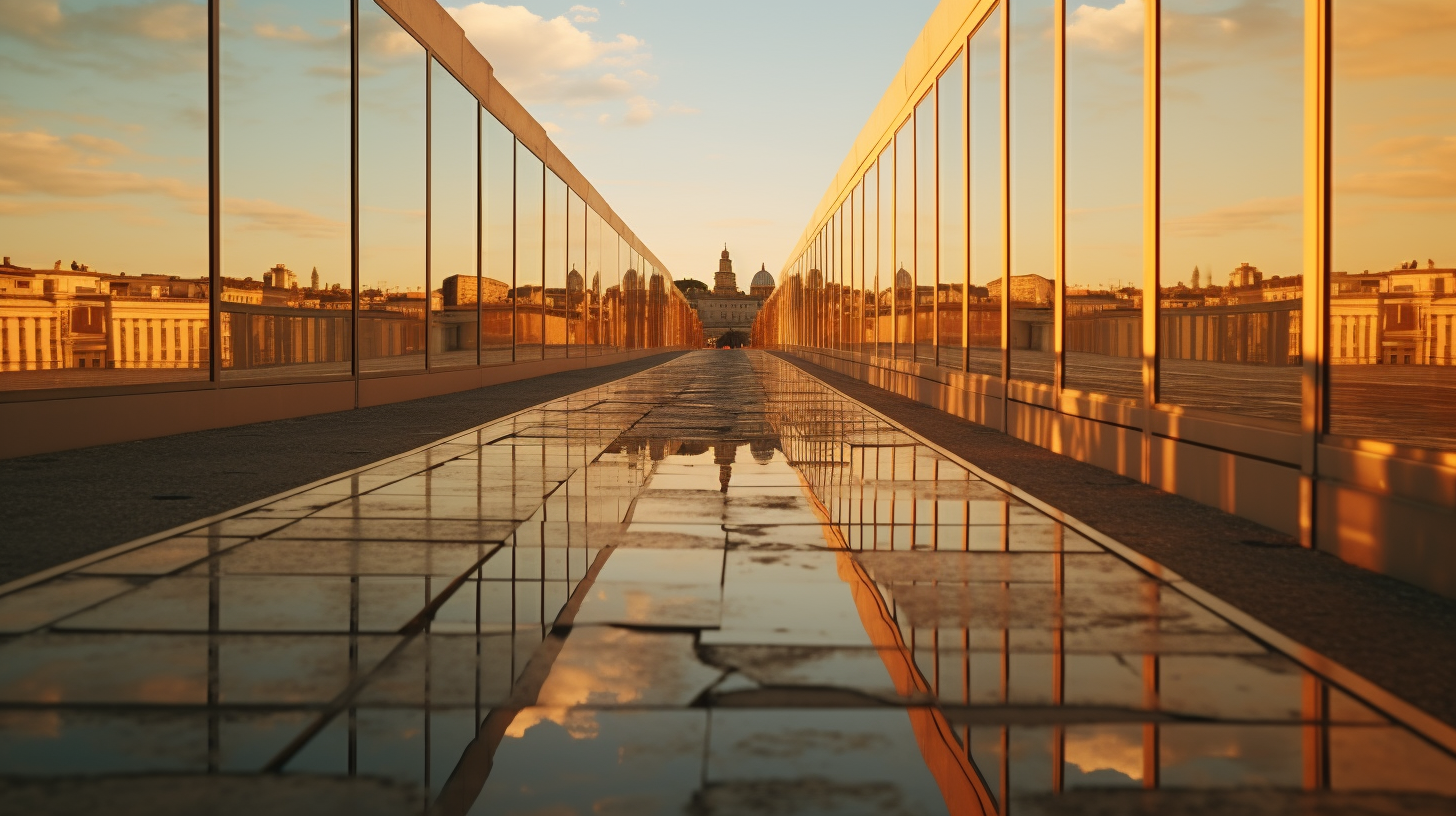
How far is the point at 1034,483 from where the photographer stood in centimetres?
857

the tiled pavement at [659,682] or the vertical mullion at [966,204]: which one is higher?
the vertical mullion at [966,204]

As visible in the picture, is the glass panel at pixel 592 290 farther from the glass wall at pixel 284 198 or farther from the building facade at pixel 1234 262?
the building facade at pixel 1234 262

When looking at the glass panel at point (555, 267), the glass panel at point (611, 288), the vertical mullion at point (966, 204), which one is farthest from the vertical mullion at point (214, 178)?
the glass panel at point (611, 288)

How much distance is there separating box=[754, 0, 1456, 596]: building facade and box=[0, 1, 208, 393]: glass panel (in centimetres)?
806

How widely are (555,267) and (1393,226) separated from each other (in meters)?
28.6

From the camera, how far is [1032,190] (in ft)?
41.3

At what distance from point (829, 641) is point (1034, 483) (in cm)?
494

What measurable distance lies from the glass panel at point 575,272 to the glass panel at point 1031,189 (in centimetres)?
2266

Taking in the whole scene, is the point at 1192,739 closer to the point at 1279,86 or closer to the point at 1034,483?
the point at 1279,86

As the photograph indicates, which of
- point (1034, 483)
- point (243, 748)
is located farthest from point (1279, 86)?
point (243, 748)

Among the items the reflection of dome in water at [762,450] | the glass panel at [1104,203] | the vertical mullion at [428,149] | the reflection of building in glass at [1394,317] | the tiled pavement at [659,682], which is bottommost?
the tiled pavement at [659,682]

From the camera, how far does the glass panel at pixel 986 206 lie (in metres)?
14.3

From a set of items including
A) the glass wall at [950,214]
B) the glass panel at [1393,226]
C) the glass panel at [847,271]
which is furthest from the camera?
the glass panel at [847,271]

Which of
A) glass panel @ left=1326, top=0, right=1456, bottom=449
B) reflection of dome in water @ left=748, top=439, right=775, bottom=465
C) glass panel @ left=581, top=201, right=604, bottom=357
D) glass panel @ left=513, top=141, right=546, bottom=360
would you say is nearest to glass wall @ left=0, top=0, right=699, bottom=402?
reflection of dome in water @ left=748, top=439, right=775, bottom=465
